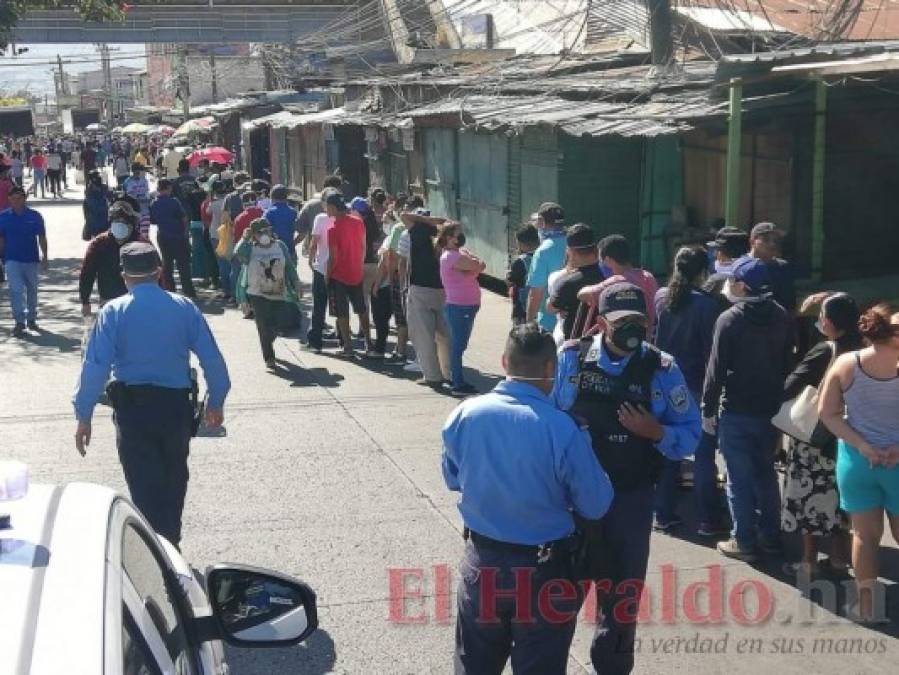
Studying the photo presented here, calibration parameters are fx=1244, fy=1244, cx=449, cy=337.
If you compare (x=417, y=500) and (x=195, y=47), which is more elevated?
(x=195, y=47)

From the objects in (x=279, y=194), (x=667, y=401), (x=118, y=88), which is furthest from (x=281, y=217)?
(x=118, y=88)

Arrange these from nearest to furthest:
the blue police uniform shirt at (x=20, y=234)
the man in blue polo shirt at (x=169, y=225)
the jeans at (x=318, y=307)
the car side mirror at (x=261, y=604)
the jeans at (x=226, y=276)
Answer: the car side mirror at (x=261, y=604)
the jeans at (x=318, y=307)
the blue police uniform shirt at (x=20, y=234)
the man in blue polo shirt at (x=169, y=225)
the jeans at (x=226, y=276)

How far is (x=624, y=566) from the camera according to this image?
16.0ft

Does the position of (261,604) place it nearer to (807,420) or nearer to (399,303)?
(807,420)

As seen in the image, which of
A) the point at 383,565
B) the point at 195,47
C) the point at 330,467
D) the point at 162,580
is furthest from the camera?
the point at 195,47

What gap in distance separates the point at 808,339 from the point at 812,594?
10.6ft

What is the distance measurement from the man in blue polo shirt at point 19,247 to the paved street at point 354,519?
38.4 inches

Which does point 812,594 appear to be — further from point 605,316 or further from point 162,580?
point 162,580

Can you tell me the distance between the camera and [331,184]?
48.2ft

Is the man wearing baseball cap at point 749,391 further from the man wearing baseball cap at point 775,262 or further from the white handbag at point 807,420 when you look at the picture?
the man wearing baseball cap at point 775,262

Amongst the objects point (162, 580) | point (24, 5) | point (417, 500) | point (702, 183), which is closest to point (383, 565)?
point (417, 500)

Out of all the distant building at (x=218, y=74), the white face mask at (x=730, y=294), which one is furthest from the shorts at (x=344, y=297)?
the distant building at (x=218, y=74)

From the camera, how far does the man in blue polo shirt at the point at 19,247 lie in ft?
45.3

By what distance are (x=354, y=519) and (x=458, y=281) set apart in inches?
134
